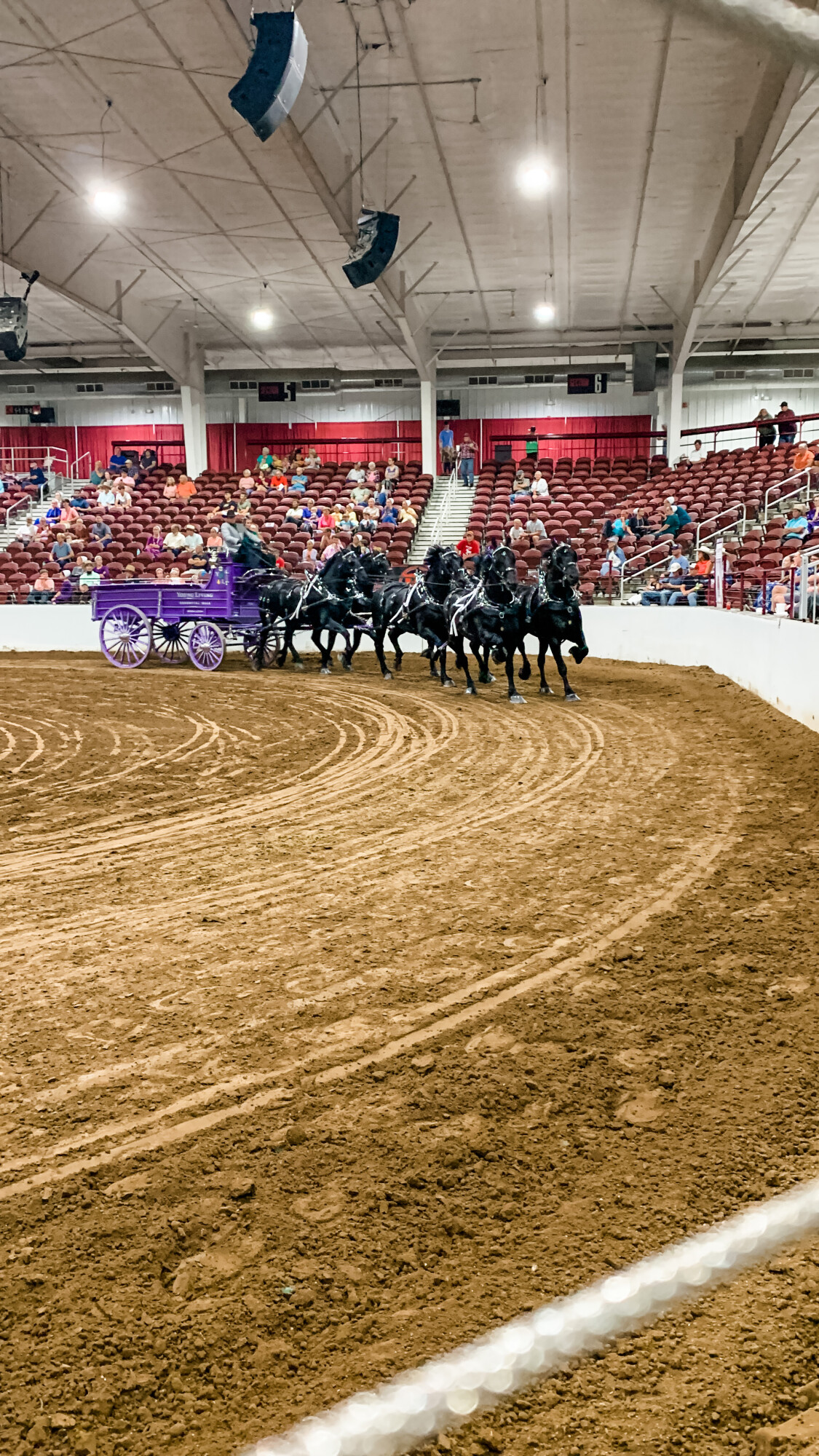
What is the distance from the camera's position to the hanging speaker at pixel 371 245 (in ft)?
48.7

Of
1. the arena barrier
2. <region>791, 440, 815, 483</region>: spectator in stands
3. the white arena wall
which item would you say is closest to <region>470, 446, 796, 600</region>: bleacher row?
<region>791, 440, 815, 483</region>: spectator in stands

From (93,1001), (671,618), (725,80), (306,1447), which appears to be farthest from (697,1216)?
(725,80)

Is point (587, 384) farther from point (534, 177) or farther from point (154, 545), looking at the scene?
point (154, 545)

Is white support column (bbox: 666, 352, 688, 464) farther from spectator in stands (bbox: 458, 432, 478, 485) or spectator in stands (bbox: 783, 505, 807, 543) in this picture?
spectator in stands (bbox: 783, 505, 807, 543)

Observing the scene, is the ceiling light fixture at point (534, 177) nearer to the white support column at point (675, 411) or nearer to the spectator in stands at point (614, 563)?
the spectator in stands at point (614, 563)

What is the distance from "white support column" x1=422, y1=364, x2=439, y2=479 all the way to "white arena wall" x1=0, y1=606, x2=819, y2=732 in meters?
9.06

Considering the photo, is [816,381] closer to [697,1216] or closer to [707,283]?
[707,283]

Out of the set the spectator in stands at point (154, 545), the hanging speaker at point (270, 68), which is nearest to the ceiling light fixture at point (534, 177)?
the hanging speaker at point (270, 68)

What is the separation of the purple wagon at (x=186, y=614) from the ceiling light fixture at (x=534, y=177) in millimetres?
7881

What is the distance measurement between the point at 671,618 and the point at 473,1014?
43.5 feet

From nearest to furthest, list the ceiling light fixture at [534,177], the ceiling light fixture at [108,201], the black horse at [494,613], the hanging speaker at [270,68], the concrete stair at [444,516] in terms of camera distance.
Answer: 1. the hanging speaker at [270,68]
2. the black horse at [494,613]
3. the ceiling light fixture at [534,177]
4. the ceiling light fixture at [108,201]
5. the concrete stair at [444,516]

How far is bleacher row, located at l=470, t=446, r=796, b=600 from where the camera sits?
19266 millimetres

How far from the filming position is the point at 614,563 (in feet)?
61.5

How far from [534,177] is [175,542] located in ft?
35.1
